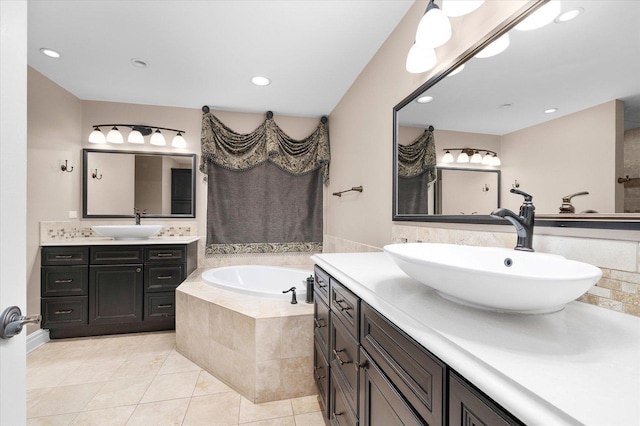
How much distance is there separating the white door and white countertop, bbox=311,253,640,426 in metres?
0.90

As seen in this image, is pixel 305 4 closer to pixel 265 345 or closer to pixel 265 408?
pixel 265 345

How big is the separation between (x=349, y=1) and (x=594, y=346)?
6.45 ft

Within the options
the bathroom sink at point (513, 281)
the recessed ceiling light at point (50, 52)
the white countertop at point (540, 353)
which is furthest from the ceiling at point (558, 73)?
the recessed ceiling light at point (50, 52)

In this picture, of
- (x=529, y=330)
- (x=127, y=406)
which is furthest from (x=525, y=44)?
(x=127, y=406)

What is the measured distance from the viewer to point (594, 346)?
58 cm

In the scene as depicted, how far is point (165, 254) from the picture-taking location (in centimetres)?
298

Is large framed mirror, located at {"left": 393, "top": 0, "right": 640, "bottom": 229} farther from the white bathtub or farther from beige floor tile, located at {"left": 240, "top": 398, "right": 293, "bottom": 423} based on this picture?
the white bathtub

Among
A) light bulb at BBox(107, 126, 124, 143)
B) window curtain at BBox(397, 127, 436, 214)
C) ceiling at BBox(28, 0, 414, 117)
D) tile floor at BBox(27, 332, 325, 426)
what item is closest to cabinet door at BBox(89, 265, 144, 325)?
tile floor at BBox(27, 332, 325, 426)

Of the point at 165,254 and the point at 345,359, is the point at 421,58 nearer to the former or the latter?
the point at 345,359

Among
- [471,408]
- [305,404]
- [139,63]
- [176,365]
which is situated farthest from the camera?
[139,63]

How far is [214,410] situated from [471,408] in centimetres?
180

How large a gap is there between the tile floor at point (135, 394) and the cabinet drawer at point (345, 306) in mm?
901

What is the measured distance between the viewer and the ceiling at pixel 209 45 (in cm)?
184

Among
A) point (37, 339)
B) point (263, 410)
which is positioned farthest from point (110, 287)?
point (263, 410)
